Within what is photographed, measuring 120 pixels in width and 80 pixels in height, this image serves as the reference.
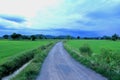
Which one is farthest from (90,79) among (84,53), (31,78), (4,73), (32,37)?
(32,37)

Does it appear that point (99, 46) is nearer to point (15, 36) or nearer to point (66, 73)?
point (66, 73)

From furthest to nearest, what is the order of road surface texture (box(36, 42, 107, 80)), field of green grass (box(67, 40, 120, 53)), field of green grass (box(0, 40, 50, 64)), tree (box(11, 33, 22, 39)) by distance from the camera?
tree (box(11, 33, 22, 39)) < field of green grass (box(67, 40, 120, 53)) < field of green grass (box(0, 40, 50, 64)) < road surface texture (box(36, 42, 107, 80))

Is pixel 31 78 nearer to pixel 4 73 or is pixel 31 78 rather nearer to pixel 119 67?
pixel 4 73

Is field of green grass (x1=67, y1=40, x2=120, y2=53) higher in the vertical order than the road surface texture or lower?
lower

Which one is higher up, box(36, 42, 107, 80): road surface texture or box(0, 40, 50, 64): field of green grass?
box(36, 42, 107, 80): road surface texture

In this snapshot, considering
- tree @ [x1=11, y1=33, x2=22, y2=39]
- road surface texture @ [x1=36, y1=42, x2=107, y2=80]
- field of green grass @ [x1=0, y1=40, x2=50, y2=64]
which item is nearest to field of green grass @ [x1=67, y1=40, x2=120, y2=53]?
road surface texture @ [x1=36, y1=42, x2=107, y2=80]

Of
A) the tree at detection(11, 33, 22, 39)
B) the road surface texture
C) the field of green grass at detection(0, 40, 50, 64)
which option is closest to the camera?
the road surface texture

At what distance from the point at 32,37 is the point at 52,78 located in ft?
501

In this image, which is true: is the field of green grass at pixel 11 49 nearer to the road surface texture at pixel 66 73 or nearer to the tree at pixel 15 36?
the road surface texture at pixel 66 73

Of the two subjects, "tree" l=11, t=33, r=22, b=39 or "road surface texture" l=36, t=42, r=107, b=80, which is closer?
"road surface texture" l=36, t=42, r=107, b=80

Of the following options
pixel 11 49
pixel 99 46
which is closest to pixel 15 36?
pixel 99 46

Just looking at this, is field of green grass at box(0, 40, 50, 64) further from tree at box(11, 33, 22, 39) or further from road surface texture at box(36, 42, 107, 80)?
tree at box(11, 33, 22, 39)

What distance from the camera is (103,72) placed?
61.8ft

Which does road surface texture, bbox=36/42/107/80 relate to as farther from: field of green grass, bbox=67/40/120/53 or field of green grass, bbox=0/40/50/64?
field of green grass, bbox=67/40/120/53
